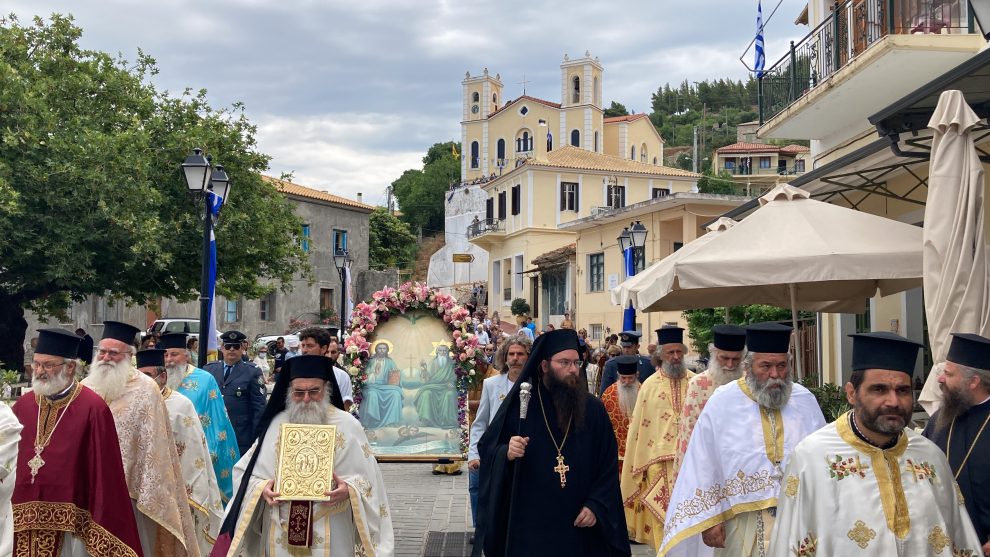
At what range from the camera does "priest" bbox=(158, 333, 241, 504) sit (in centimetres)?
872

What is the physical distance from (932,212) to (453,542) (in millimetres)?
5478

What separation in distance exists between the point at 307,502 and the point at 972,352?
3.69 metres

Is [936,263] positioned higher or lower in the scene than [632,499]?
higher

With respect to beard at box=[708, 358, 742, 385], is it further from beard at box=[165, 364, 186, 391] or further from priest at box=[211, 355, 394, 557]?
beard at box=[165, 364, 186, 391]

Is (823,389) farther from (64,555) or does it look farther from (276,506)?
(64,555)

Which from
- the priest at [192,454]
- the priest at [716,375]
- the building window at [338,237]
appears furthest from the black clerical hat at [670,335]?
the building window at [338,237]

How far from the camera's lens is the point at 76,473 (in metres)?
5.96

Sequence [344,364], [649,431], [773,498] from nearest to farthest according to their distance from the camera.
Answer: [773,498], [649,431], [344,364]

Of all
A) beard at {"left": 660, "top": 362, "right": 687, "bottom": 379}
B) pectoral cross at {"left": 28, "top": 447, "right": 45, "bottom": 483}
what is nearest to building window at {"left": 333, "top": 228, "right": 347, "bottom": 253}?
beard at {"left": 660, "top": 362, "right": 687, "bottom": 379}

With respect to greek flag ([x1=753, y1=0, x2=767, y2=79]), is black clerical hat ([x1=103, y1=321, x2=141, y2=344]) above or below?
below

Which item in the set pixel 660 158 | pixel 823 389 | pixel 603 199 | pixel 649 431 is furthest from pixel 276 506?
pixel 660 158

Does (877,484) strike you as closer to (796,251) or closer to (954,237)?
(954,237)

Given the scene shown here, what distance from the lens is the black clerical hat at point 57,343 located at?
19.7ft

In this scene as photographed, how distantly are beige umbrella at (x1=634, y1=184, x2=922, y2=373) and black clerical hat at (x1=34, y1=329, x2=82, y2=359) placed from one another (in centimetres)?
423
